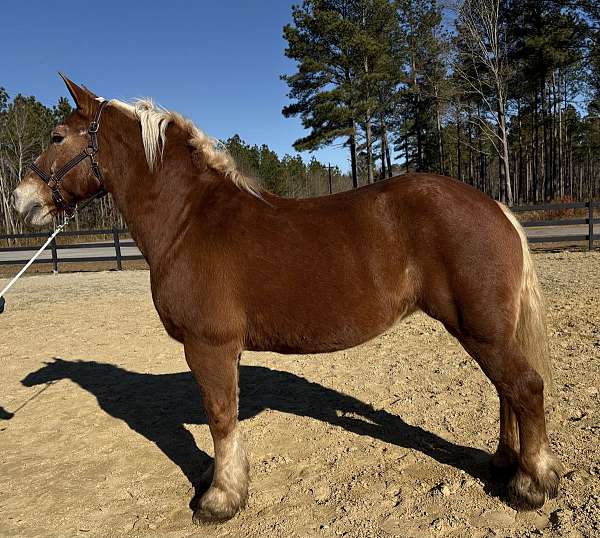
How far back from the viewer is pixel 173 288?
8.43 feet

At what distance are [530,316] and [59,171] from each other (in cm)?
317

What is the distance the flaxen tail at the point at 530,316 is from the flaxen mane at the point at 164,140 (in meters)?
1.69

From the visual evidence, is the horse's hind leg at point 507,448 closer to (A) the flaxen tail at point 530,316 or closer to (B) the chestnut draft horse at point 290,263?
(B) the chestnut draft horse at point 290,263

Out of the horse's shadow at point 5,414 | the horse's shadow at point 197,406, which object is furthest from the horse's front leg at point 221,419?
the horse's shadow at point 5,414

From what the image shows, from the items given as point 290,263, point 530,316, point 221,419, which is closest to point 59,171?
point 290,263

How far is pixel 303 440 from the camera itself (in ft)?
11.3

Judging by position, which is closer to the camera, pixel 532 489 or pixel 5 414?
pixel 532 489

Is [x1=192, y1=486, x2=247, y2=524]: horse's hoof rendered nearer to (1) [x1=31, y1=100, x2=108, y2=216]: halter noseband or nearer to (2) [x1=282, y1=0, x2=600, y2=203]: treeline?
(1) [x1=31, y1=100, x2=108, y2=216]: halter noseband

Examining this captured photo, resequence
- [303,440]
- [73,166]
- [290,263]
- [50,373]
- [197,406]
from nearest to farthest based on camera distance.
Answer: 1. [290,263]
2. [73,166]
3. [303,440]
4. [197,406]
5. [50,373]

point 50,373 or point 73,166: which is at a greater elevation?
point 73,166

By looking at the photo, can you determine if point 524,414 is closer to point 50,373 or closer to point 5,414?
point 5,414

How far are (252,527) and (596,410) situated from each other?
9.51 ft

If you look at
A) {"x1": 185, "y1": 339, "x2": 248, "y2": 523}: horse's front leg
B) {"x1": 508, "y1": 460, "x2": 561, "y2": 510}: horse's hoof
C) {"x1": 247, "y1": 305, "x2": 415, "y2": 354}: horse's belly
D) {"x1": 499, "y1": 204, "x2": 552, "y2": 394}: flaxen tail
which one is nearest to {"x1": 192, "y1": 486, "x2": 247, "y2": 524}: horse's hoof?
{"x1": 185, "y1": 339, "x2": 248, "y2": 523}: horse's front leg

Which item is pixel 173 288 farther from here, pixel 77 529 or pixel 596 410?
pixel 596 410
